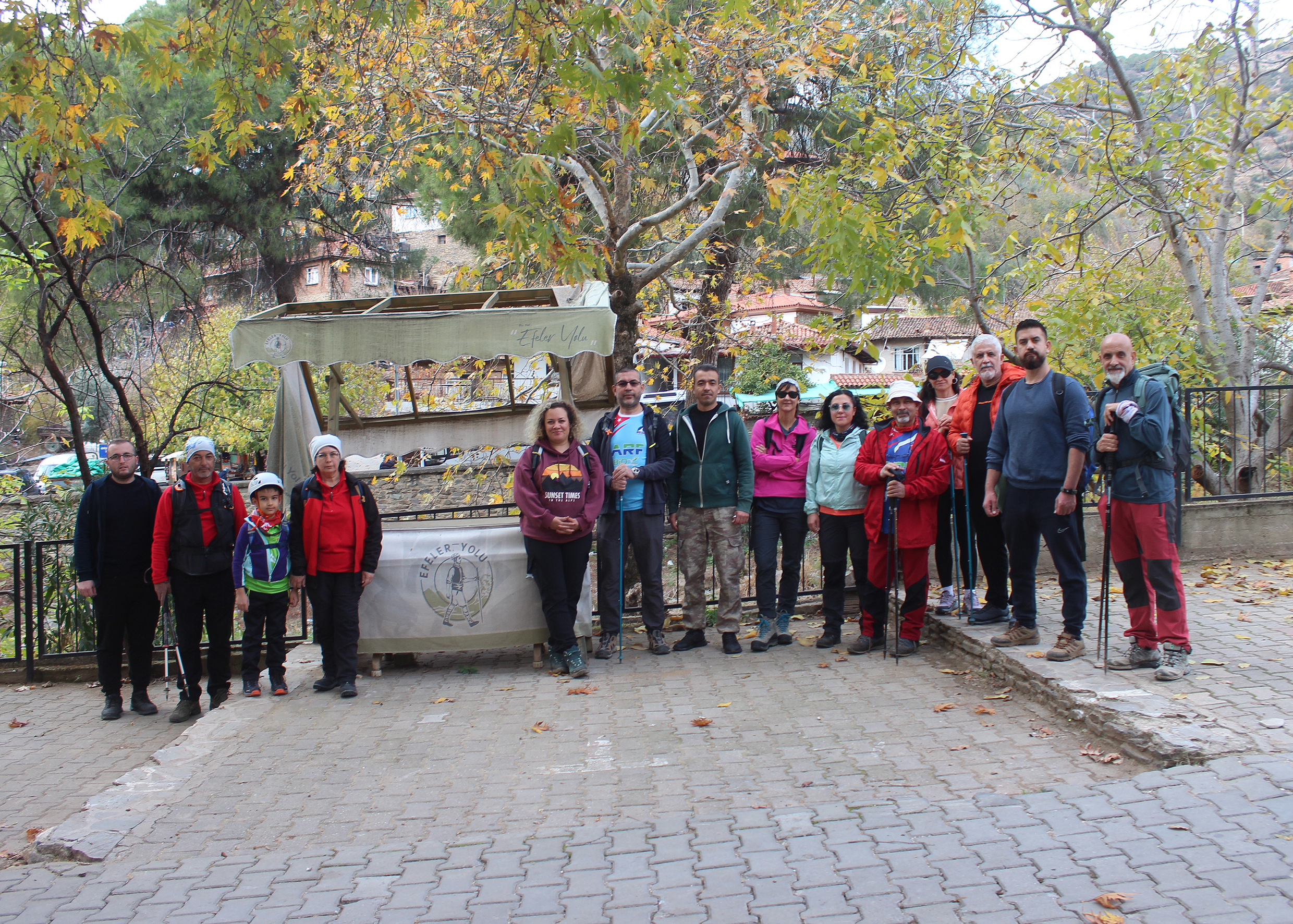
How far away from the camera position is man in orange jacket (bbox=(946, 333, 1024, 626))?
21.2 feet

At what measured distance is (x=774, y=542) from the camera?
23.6 ft

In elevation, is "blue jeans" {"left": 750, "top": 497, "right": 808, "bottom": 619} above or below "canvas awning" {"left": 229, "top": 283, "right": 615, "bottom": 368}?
below

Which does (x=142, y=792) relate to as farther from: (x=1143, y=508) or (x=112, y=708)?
Answer: (x=1143, y=508)

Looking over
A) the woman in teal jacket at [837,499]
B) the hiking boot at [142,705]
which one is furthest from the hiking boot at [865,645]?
the hiking boot at [142,705]

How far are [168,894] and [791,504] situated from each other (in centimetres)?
483

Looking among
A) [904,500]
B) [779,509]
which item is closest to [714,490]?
[779,509]

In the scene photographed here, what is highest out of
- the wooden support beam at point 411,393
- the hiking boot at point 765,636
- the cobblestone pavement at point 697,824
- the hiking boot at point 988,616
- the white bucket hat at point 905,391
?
the wooden support beam at point 411,393

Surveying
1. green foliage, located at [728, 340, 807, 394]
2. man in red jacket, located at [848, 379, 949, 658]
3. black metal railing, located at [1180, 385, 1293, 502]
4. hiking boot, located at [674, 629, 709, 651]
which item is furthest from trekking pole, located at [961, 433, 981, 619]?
black metal railing, located at [1180, 385, 1293, 502]

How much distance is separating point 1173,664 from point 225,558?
6.23 m

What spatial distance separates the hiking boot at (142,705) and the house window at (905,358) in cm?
4265

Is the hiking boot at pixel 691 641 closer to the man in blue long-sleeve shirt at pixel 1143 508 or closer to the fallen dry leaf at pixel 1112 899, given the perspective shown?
the man in blue long-sleeve shirt at pixel 1143 508

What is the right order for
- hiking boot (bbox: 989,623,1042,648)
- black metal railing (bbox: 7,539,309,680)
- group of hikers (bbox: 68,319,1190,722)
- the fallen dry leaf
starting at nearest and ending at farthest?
the fallen dry leaf, hiking boot (bbox: 989,623,1042,648), group of hikers (bbox: 68,319,1190,722), black metal railing (bbox: 7,539,309,680)

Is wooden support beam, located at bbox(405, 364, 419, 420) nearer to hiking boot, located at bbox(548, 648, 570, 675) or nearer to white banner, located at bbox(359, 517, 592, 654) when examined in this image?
white banner, located at bbox(359, 517, 592, 654)

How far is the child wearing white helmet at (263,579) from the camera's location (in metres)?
6.52
